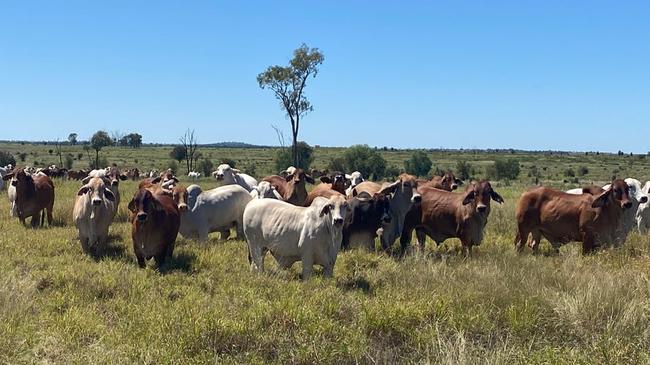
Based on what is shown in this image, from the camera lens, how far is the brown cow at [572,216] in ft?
35.0

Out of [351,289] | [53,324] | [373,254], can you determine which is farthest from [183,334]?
[373,254]

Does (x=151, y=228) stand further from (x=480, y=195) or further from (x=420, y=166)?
(x=420, y=166)

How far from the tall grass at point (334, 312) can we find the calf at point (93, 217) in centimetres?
79

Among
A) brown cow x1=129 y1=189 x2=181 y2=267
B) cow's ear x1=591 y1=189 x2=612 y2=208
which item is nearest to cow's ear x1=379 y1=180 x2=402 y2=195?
cow's ear x1=591 y1=189 x2=612 y2=208

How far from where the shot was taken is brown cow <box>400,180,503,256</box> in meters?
Result: 10.9

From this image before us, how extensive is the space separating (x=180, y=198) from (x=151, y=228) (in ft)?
6.13

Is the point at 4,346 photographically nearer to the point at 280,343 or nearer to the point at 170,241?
the point at 280,343

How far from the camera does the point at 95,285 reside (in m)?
7.95

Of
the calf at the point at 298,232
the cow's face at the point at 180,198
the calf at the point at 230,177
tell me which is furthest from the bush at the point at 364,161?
the calf at the point at 298,232

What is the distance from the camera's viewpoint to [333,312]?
7020 mm

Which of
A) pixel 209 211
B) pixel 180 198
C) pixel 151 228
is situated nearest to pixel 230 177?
pixel 209 211

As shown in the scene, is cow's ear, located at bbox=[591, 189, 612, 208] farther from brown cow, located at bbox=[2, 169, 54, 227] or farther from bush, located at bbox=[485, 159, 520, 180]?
bush, located at bbox=[485, 159, 520, 180]

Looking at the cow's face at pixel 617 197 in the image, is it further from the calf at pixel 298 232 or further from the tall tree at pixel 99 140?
the tall tree at pixel 99 140

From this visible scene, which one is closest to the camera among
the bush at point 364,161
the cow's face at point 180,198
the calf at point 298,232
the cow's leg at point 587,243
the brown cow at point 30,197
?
the calf at point 298,232
